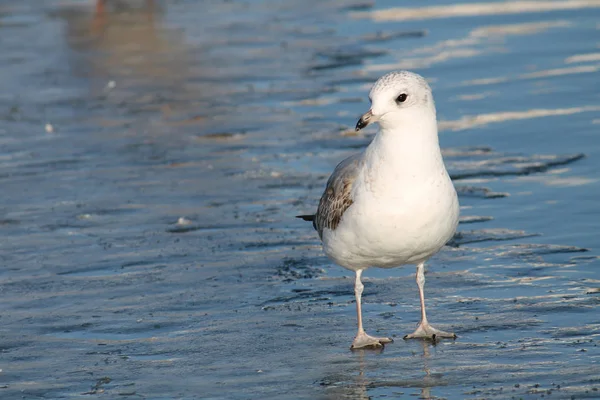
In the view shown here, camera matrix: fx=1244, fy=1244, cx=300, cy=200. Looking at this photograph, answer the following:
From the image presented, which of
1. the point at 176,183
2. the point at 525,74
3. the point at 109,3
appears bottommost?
the point at 176,183

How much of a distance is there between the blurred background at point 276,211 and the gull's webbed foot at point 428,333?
11 centimetres

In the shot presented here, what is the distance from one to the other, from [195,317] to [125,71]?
920cm

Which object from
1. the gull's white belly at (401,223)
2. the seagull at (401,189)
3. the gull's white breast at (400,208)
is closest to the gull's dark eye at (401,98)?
the seagull at (401,189)

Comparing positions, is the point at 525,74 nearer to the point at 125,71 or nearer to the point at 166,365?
the point at 125,71

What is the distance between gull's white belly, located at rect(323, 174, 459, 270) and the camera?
618 centimetres

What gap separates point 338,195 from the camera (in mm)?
6633

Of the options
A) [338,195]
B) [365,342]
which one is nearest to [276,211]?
[338,195]

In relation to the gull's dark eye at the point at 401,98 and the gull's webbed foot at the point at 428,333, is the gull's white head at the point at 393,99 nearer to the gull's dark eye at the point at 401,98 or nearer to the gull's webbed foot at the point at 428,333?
the gull's dark eye at the point at 401,98

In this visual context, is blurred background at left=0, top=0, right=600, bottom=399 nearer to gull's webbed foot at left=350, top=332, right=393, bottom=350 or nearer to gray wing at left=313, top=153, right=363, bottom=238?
gull's webbed foot at left=350, top=332, right=393, bottom=350

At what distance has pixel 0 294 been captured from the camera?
296 inches

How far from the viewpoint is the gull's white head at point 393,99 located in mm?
6227

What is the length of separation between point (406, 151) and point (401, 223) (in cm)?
36

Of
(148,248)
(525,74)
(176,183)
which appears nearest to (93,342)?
(148,248)

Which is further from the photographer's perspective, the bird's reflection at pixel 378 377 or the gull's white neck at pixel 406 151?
the gull's white neck at pixel 406 151
